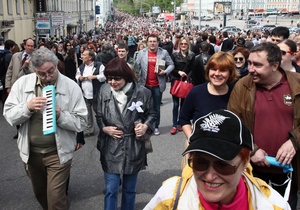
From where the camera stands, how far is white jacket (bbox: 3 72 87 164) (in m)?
3.34

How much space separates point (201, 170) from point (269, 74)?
1.61 meters

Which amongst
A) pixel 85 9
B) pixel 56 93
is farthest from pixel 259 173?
pixel 85 9

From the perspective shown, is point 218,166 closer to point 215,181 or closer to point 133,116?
point 215,181

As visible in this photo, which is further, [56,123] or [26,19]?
[26,19]

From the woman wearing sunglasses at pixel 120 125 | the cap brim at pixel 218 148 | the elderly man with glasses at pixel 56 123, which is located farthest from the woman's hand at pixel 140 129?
the cap brim at pixel 218 148

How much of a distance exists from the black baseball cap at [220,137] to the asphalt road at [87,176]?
307 cm

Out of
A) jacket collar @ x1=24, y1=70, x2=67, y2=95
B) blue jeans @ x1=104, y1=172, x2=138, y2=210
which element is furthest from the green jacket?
jacket collar @ x1=24, y1=70, x2=67, y2=95

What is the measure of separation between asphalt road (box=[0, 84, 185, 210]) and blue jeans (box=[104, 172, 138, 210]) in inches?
27.2

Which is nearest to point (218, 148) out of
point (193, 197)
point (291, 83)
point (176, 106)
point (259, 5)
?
point (193, 197)

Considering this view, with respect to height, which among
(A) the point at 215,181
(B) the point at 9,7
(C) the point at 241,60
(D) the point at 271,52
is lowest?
(A) the point at 215,181

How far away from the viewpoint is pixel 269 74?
2932mm

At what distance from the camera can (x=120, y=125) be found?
357cm

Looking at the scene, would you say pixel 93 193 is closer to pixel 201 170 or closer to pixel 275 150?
pixel 275 150

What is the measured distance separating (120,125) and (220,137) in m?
2.14
